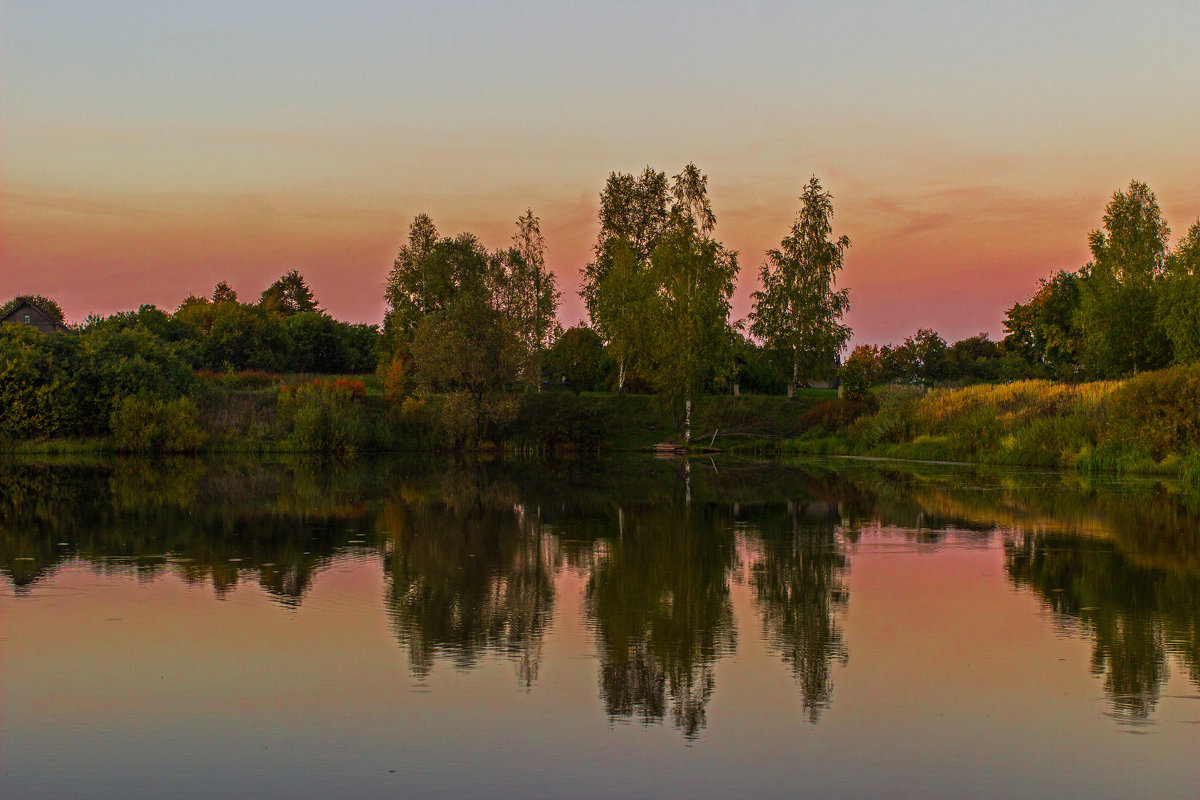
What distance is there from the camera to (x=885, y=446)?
44188 mm

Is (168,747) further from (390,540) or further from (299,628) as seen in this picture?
(390,540)

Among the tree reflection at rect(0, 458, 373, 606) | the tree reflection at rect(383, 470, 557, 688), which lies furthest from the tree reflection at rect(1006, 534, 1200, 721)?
the tree reflection at rect(0, 458, 373, 606)

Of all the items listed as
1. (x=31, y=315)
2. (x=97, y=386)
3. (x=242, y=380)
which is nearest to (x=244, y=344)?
(x=31, y=315)

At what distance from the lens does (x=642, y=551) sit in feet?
50.7

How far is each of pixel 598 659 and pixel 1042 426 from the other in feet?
102

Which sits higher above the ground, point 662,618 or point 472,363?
point 472,363

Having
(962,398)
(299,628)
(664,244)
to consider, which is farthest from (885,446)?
(299,628)

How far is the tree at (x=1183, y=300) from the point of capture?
49.6 m

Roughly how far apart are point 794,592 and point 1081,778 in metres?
5.96

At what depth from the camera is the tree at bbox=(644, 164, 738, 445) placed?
49.3m

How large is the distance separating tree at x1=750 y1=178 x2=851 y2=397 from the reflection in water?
88.6ft

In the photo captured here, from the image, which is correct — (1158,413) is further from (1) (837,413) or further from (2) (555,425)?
(2) (555,425)

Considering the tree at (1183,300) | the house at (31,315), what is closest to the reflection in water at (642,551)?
the tree at (1183,300)

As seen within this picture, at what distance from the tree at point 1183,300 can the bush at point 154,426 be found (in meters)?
43.7
